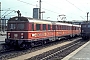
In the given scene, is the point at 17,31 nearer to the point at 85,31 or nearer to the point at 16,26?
the point at 16,26

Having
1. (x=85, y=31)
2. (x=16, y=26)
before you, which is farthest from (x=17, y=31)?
(x=85, y=31)

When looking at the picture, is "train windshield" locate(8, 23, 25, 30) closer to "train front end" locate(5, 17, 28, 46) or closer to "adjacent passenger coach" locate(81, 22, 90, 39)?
"train front end" locate(5, 17, 28, 46)

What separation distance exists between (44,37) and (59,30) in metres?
7.27

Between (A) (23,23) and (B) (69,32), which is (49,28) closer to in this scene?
(A) (23,23)

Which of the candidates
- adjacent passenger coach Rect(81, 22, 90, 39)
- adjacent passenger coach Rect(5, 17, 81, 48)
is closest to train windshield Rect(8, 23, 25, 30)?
adjacent passenger coach Rect(5, 17, 81, 48)

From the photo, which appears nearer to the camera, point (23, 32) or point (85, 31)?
point (23, 32)

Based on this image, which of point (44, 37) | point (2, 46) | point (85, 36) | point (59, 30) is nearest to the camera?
point (2, 46)

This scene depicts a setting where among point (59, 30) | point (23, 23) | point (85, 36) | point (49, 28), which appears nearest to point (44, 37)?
point (49, 28)

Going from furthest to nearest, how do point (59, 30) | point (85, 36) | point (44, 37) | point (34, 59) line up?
point (85, 36) < point (59, 30) < point (44, 37) < point (34, 59)

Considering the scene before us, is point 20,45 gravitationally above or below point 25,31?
below

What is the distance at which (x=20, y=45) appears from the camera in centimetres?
1998

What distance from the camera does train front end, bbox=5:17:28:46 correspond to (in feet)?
65.4

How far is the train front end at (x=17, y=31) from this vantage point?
19.9m

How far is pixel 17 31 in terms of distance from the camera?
66.3 feet
